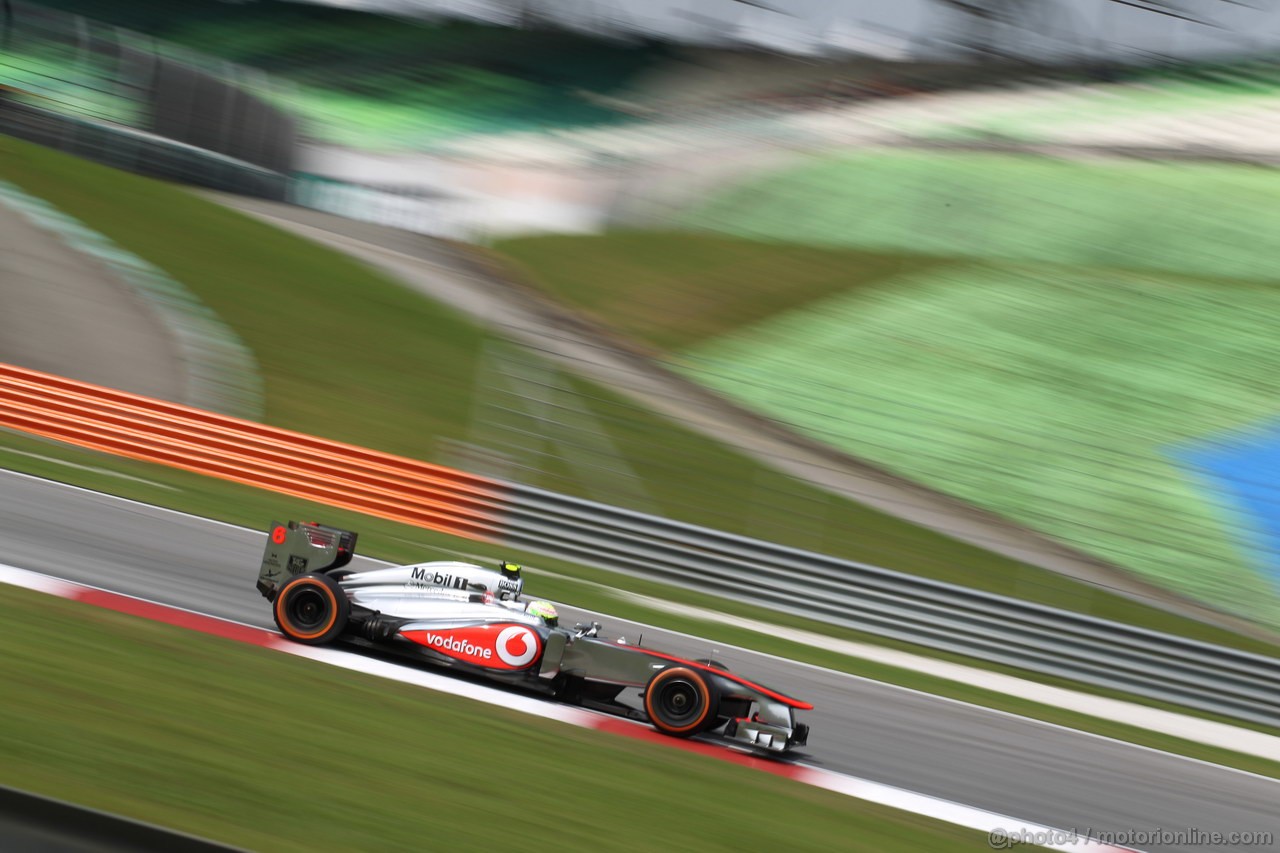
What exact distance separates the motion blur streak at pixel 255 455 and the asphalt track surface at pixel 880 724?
8.19ft

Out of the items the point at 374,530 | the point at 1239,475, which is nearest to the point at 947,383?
the point at 1239,475

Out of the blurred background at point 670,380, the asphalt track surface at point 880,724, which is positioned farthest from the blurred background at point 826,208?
the asphalt track surface at point 880,724

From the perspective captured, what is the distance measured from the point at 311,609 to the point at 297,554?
0.32 meters

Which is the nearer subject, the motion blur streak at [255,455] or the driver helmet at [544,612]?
the driver helmet at [544,612]

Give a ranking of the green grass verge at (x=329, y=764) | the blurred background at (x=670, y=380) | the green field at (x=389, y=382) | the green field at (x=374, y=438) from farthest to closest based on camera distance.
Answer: the green field at (x=389, y=382) → the green field at (x=374, y=438) → the blurred background at (x=670, y=380) → the green grass verge at (x=329, y=764)

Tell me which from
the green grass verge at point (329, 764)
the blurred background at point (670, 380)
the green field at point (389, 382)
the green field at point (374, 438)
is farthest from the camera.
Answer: the green field at point (389, 382)

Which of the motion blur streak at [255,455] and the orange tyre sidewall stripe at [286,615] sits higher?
the motion blur streak at [255,455]

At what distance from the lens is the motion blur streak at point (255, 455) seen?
12.2m

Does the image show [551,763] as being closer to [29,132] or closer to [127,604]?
[127,604]

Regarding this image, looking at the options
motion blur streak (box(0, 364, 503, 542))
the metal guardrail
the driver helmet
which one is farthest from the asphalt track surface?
motion blur streak (box(0, 364, 503, 542))

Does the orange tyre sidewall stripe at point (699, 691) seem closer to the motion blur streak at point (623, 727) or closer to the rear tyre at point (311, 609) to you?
the motion blur streak at point (623, 727)

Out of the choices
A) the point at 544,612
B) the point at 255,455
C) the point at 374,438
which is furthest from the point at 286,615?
the point at 374,438

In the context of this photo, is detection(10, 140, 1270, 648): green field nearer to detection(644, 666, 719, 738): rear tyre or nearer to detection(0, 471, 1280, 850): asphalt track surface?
detection(0, 471, 1280, 850): asphalt track surface

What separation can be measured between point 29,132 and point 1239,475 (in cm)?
2035
